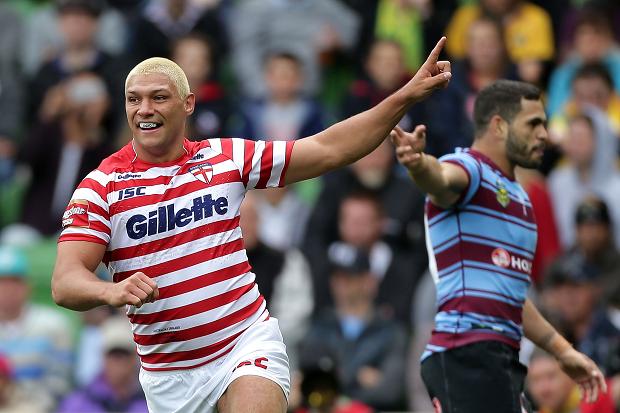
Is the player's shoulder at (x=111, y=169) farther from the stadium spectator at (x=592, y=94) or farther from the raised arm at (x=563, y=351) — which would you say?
the stadium spectator at (x=592, y=94)

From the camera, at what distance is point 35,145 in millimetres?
14992

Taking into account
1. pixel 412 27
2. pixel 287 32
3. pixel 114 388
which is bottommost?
pixel 114 388

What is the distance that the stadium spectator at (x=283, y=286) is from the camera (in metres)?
13.0

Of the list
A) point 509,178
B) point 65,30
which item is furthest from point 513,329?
point 65,30

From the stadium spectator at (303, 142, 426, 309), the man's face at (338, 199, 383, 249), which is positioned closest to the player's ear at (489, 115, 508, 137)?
the stadium spectator at (303, 142, 426, 309)

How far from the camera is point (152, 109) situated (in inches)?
281

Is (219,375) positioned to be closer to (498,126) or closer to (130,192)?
(130,192)

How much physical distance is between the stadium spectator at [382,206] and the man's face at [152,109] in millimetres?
6175

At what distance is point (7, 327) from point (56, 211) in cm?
207

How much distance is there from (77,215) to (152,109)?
2.13ft

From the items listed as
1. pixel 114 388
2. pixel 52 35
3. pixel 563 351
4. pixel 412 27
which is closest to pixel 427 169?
pixel 563 351

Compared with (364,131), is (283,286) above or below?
below

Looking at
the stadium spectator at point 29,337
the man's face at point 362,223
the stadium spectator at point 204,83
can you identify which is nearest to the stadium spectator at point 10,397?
the stadium spectator at point 29,337

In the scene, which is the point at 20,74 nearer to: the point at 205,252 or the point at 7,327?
the point at 7,327
